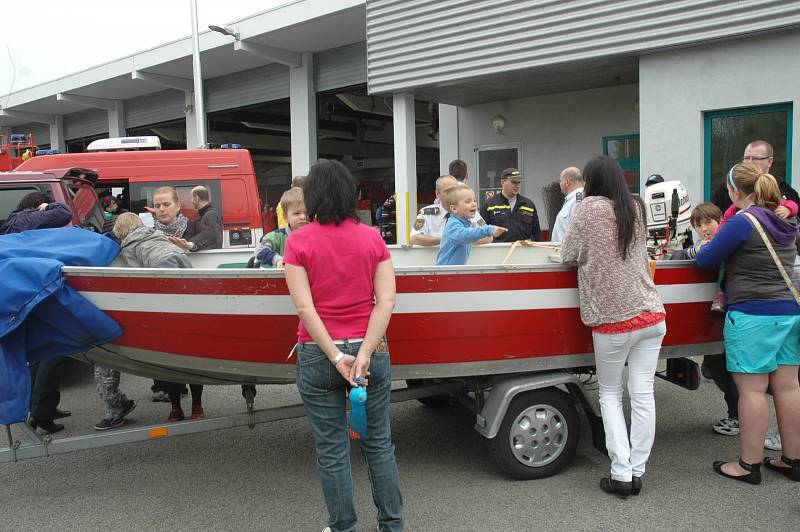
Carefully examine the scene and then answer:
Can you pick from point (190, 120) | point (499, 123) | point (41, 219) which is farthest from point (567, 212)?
point (190, 120)

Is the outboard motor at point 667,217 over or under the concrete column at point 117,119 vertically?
under

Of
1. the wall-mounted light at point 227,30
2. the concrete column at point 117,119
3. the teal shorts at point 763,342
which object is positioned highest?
the wall-mounted light at point 227,30

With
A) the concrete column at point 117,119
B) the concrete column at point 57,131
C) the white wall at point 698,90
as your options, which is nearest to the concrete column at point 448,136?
the white wall at point 698,90

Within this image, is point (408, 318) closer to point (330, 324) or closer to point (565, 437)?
point (330, 324)

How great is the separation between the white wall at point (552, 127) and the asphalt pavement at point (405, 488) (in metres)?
7.42

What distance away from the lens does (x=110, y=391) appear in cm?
520

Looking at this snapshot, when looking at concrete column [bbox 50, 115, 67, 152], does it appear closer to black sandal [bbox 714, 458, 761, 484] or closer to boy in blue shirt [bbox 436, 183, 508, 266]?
boy in blue shirt [bbox 436, 183, 508, 266]

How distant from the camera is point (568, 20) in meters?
9.52

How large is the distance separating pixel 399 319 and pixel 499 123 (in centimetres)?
966

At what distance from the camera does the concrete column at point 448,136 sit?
13570 millimetres

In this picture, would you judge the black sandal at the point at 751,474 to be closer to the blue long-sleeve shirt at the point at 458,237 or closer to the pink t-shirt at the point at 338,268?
the blue long-sleeve shirt at the point at 458,237

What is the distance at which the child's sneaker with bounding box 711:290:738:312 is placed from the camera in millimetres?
4023

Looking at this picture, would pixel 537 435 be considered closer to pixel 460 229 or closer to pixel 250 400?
pixel 460 229

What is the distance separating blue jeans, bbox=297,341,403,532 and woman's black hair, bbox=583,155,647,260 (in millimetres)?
1428
